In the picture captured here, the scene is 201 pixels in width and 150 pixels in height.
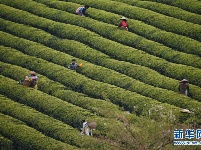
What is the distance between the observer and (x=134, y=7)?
1478 inches

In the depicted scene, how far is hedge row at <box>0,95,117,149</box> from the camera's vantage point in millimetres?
26000

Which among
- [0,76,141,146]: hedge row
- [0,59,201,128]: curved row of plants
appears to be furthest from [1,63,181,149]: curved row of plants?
[0,76,141,146]: hedge row

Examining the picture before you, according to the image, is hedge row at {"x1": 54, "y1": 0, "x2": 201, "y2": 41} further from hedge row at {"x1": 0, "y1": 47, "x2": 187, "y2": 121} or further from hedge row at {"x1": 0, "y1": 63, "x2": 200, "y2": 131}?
hedge row at {"x1": 0, "y1": 63, "x2": 200, "y2": 131}

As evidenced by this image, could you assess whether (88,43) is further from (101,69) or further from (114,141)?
(114,141)

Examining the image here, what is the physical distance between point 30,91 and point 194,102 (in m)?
8.83

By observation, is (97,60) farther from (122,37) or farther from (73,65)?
(122,37)

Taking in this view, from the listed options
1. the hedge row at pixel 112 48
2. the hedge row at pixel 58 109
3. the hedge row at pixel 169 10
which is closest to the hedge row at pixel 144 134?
the hedge row at pixel 58 109

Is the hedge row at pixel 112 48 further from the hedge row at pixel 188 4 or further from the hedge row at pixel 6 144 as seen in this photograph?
the hedge row at pixel 6 144

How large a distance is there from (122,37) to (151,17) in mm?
2723

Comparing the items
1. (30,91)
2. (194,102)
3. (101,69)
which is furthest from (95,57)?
(194,102)

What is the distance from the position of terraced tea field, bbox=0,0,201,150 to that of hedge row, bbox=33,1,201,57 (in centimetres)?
6

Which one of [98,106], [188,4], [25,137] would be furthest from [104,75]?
[188,4]

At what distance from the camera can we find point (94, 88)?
30.5 meters

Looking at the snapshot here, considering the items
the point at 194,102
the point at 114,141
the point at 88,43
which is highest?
the point at 88,43
